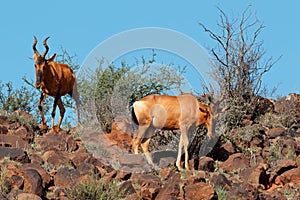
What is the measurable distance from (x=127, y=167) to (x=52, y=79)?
406 cm

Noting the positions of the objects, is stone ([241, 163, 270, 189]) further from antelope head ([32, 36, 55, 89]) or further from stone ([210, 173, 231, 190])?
antelope head ([32, 36, 55, 89])

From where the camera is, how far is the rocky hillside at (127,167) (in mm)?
16141

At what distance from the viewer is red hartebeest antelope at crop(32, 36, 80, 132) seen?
2091 cm

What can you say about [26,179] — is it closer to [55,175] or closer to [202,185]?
[55,175]

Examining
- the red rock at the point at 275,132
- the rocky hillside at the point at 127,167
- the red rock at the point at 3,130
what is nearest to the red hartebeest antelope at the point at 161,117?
the rocky hillside at the point at 127,167

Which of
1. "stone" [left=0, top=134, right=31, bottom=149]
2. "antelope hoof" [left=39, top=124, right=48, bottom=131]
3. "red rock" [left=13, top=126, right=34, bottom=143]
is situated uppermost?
"antelope hoof" [left=39, top=124, right=48, bottom=131]

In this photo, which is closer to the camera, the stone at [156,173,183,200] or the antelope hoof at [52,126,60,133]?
the stone at [156,173,183,200]

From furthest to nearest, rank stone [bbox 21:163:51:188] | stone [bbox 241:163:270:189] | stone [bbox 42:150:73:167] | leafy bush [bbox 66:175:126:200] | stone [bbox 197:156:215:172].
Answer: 1. stone [bbox 197:156:215:172]
2. stone [bbox 241:163:270:189]
3. stone [bbox 42:150:73:167]
4. stone [bbox 21:163:51:188]
5. leafy bush [bbox 66:175:126:200]

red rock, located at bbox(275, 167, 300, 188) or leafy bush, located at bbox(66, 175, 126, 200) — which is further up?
red rock, located at bbox(275, 167, 300, 188)

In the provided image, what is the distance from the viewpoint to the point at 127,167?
18781 mm

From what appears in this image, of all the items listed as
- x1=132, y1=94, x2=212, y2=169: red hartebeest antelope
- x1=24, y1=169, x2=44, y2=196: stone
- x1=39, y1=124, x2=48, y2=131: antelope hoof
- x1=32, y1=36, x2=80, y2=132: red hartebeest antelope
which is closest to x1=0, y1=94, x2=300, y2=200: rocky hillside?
x1=24, y1=169, x2=44, y2=196: stone

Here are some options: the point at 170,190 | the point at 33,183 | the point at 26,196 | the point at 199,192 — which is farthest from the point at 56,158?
the point at 199,192

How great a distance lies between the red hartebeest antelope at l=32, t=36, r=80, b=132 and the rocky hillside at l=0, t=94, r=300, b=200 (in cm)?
82

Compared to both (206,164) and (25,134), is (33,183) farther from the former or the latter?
(206,164)
